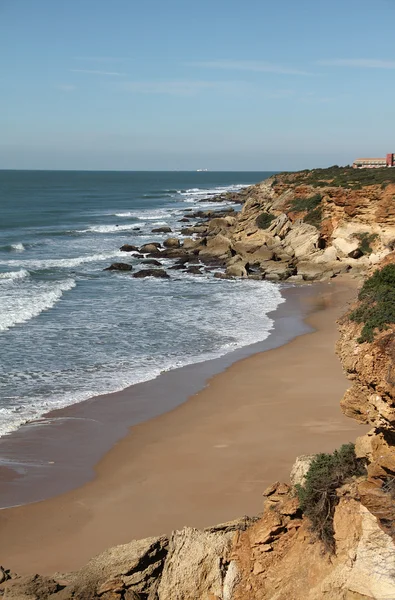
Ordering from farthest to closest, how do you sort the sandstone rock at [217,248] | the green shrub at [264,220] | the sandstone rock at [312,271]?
the green shrub at [264,220], the sandstone rock at [217,248], the sandstone rock at [312,271]

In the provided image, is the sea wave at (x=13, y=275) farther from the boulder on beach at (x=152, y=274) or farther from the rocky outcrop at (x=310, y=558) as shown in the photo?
the rocky outcrop at (x=310, y=558)

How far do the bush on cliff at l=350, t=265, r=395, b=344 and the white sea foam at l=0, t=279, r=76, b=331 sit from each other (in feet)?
57.2

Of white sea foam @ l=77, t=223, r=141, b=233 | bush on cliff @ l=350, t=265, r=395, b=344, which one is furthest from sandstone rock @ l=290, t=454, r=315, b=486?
white sea foam @ l=77, t=223, r=141, b=233

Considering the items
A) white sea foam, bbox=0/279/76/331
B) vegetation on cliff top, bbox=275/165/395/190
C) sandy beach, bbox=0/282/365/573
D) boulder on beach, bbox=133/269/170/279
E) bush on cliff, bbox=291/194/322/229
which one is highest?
vegetation on cliff top, bbox=275/165/395/190

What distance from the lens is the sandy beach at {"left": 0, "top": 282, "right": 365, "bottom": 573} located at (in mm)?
10602

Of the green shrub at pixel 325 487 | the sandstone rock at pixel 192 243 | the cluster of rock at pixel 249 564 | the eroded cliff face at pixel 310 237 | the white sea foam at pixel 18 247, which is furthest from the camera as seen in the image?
the white sea foam at pixel 18 247

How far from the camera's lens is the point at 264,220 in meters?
46.3

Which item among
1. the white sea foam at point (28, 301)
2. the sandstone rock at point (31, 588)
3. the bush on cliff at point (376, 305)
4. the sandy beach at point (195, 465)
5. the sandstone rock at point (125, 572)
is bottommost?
the sandy beach at point (195, 465)

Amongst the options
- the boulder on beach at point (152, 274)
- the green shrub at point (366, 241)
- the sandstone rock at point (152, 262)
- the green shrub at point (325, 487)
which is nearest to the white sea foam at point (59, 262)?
the sandstone rock at point (152, 262)

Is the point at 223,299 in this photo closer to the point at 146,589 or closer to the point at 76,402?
the point at 76,402

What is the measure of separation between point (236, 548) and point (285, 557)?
644 mm

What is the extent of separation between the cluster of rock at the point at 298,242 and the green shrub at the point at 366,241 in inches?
3.7

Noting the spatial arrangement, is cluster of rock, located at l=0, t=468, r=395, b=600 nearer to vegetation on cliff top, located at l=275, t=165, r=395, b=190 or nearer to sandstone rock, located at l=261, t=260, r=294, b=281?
sandstone rock, located at l=261, t=260, r=294, b=281

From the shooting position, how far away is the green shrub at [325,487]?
7172 mm
